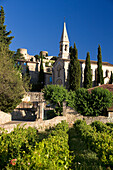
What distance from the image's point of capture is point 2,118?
17.2 m

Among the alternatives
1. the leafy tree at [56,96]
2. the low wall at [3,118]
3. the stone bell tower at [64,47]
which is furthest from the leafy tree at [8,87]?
the stone bell tower at [64,47]

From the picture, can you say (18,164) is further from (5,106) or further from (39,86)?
(39,86)

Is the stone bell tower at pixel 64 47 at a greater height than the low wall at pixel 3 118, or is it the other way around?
the stone bell tower at pixel 64 47

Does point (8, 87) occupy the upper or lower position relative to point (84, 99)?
upper

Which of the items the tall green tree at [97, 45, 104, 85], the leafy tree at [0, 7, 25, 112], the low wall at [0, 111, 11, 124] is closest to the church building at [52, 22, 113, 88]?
the tall green tree at [97, 45, 104, 85]

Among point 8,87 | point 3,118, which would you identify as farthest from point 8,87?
point 3,118

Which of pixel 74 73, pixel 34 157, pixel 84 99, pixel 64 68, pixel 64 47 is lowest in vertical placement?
pixel 34 157

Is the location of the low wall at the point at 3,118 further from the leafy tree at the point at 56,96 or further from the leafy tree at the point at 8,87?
the leafy tree at the point at 56,96

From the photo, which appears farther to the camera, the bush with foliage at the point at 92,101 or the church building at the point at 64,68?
the church building at the point at 64,68

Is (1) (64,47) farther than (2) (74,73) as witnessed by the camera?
Yes

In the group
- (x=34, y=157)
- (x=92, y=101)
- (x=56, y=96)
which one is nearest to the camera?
(x=34, y=157)

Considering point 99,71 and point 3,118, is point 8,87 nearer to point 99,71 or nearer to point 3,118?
point 3,118

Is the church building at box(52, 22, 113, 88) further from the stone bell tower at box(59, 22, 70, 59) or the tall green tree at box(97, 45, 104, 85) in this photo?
the tall green tree at box(97, 45, 104, 85)

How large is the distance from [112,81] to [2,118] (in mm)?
36664
